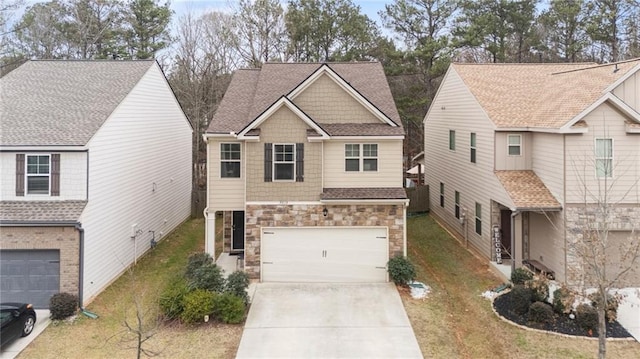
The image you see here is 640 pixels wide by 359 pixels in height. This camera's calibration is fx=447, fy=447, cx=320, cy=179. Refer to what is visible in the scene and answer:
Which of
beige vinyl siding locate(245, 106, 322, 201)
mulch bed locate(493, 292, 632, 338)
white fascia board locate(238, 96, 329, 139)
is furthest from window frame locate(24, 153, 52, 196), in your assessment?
mulch bed locate(493, 292, 632, 338)

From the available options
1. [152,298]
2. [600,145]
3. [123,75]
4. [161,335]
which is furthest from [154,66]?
[600,145]

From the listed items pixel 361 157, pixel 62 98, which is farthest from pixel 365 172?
pixel 62 98

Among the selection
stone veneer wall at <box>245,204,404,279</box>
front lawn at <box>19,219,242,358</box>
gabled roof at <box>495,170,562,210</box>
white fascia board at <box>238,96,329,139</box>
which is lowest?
front lawn at <box>19,219,242,358</box>

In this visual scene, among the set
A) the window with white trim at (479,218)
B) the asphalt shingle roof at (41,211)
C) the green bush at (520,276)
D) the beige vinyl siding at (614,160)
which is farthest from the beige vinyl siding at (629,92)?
the asphalt shingle roof at (41,211)

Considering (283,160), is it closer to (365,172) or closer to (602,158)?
(365,172)

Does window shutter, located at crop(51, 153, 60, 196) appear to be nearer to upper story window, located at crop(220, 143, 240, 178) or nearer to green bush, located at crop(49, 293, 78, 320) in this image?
green bush, located at crop(49, 293, 78, 320)

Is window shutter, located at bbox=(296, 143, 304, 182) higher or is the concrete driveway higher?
window shutter, located at bbox=(296, 143, 304, 182)
